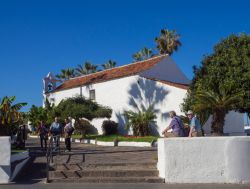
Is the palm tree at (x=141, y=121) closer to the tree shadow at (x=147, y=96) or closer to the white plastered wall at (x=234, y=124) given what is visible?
the tree shadow at (x=147, y=96)

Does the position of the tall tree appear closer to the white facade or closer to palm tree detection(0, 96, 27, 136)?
the white facade

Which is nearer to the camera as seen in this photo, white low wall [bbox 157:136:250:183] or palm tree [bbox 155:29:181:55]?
white low wall [bbox 157:136:250:183]

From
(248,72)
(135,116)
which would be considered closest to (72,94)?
(135,116)

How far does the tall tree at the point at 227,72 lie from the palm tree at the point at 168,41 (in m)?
16.6

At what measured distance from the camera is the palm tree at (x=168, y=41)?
4416 cm

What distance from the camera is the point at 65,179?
11328mm

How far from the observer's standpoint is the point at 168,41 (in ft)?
145

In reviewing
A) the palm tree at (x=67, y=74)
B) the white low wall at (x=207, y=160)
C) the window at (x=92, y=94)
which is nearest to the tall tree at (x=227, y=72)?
the window at (x=92, y=94)

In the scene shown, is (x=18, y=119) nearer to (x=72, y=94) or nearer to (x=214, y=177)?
(x=214, y=177)

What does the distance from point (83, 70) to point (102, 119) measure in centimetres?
2840

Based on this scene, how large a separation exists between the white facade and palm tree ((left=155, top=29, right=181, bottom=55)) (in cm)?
1181

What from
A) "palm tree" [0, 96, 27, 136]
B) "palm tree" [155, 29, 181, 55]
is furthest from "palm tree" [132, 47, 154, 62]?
"palm tree" [0, 96, 27, 136]

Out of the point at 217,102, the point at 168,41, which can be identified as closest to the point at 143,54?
the point at 168,41

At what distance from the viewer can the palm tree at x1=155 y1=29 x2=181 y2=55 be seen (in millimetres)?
44156
